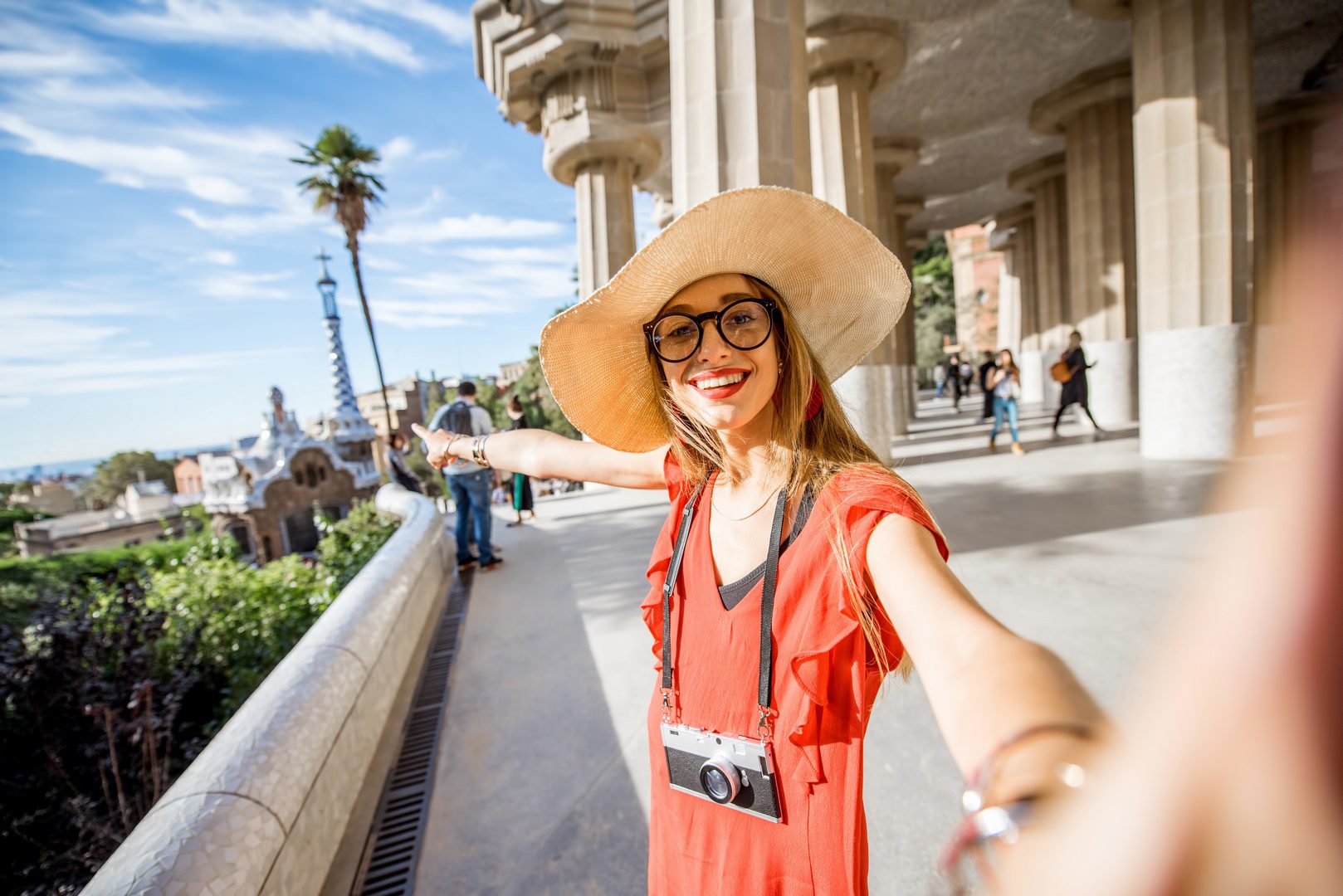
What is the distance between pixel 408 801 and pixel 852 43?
10.6m

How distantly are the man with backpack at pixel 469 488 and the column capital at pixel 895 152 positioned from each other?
41.8 feet

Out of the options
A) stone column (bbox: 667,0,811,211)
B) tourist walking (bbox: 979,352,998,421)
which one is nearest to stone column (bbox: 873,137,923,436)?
tourist walking (bbox: 979,352,998,421)

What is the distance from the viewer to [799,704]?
1056mm

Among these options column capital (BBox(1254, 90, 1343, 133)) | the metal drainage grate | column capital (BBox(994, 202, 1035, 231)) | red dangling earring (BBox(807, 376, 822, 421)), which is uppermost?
column capital (BBox(994, 202, 1035, 231))

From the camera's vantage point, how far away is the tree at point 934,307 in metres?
35.1

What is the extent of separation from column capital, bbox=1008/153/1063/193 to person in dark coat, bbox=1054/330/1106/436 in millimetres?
8661

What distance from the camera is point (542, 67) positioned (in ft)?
31.8

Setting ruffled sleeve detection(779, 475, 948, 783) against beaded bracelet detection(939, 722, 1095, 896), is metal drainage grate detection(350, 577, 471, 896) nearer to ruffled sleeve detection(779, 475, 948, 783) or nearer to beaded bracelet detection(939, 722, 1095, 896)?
ruffled sleeve detection(779, 475, 948, 783)

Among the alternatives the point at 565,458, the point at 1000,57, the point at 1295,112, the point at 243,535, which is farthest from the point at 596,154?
the point at 243,535

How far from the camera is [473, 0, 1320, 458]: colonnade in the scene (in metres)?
5.01

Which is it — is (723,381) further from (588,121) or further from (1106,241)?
(1106,241)

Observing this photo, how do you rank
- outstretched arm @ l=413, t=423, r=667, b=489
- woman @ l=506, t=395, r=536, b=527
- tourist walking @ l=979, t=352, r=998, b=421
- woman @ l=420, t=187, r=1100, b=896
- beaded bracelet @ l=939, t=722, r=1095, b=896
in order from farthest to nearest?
tourist walking @ l=979, t=352, r=998, b=421, woman @ l=506, t=395, r=536, b=527, outstretched arm @ l=413, t=423, r=667, b=489, woman @ l=420, t=187, r=1100, b=896, beaded bracelet @ l=939, t=722, r=1095, b=896

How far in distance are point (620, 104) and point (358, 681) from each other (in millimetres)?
10157

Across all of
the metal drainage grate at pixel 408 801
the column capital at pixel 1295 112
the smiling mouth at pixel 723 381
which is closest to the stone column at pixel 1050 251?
the column capital at pixel 1295 112
